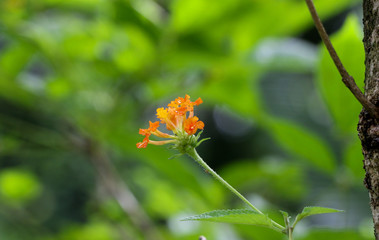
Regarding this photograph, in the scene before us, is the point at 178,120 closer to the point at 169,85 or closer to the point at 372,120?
the point at 372,120

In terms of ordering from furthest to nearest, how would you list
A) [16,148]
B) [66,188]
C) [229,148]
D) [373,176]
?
1. [229,148]
2. [66,188]
3. [16,148]
4. [373,176]

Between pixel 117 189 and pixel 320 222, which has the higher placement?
pixel 320 222

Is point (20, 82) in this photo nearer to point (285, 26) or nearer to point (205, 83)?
point (205, 83)

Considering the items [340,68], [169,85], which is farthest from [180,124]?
[169,85]

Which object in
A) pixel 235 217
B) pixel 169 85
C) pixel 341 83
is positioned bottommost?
pixel 235 217

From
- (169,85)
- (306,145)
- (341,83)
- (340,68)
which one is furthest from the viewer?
(169,85)

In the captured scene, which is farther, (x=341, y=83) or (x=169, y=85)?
(x=169, y=85)

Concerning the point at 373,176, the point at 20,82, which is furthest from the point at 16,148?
the point at 373,176

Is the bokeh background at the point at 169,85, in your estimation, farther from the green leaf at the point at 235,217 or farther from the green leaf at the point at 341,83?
the green leaf at the point at 235,217
